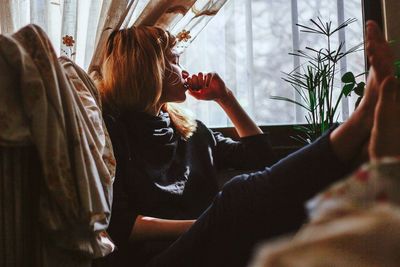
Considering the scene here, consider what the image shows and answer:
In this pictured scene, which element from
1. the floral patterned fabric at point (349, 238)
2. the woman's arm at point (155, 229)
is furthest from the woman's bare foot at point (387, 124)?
the woman's arm at point (155, 229)

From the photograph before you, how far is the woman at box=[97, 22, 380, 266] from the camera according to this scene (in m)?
0.93

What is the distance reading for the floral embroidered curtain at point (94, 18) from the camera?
5.90 ft

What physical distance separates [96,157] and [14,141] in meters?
0.19

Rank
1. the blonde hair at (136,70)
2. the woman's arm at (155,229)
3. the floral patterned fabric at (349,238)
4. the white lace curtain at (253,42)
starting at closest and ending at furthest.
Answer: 1. the floral patterned fabric at (349,238)
2. the woman's arm at (155,229)
3. the blonde hair at (136,70)
4. the white lace curtain at (253,42)

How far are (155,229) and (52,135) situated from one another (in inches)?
19.9

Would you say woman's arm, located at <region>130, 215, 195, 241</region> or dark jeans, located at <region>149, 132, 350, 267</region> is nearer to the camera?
dark jeans, located at <region>149, 132, 350, 267</region>

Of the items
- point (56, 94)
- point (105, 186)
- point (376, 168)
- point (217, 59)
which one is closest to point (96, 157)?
point (105, 186)

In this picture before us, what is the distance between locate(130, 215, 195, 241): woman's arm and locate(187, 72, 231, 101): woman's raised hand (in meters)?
0.52

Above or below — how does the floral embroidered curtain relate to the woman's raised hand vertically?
above

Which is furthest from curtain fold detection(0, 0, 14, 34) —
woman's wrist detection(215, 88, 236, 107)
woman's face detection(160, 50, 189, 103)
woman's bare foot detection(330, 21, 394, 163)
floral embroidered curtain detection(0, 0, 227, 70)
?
woman's bare foot detection(330, 21, 394, 163)

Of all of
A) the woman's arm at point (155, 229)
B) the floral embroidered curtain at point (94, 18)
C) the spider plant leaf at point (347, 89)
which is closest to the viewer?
the woman's arm at point (155, 229)

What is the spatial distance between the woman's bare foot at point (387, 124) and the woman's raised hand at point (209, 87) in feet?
2.87

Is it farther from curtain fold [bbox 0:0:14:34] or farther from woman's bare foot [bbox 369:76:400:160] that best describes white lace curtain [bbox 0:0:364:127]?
woman's bare foot [bbox 369:76:400:160]

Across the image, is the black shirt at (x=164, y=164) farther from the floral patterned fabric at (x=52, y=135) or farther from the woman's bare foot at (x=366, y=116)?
the woman's bare foot at (x=366, y=116)
